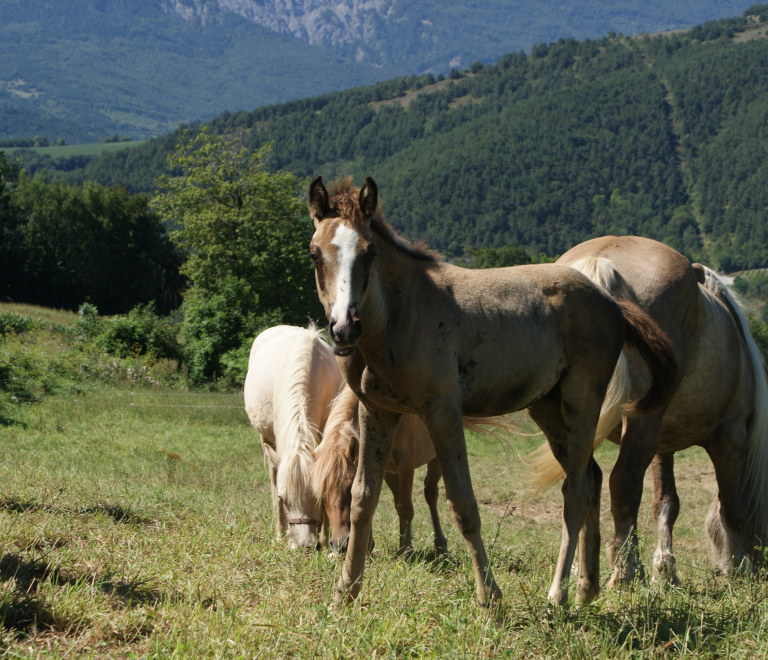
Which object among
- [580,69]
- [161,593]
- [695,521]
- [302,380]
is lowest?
[695,521]

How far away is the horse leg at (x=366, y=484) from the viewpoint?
3.19 m

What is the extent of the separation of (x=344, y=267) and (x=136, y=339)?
2134cm

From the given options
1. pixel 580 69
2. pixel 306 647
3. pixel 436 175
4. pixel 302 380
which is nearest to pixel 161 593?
pixel 306 647

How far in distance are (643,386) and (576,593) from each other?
5.25 feet

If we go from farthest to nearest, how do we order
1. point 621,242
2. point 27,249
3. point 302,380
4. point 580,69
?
point 580,69 → point 27,249 → point 302,380 → point 621,242

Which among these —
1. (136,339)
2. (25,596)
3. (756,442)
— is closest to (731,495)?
(756,442)

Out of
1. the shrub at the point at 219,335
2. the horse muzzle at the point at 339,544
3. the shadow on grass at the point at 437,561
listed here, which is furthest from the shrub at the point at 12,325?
the horse muzzle at the point at 339,544

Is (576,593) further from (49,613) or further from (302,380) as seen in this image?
(302,380)

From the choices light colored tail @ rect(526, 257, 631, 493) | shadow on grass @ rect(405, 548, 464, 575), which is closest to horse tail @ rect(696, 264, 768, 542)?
light colored tail @ rect(526, 257, 631, 493)

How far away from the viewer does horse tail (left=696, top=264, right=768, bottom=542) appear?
534 cm

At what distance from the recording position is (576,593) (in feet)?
11.3

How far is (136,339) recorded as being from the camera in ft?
73.2

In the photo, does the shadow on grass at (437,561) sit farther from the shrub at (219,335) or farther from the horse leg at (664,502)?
the shrub at (219,335)

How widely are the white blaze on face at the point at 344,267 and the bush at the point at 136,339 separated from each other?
20023 millimetres
